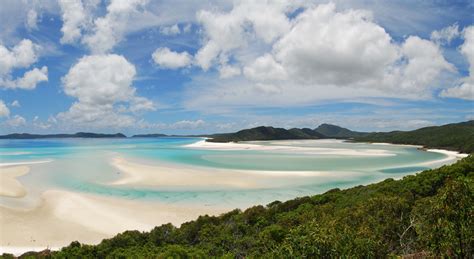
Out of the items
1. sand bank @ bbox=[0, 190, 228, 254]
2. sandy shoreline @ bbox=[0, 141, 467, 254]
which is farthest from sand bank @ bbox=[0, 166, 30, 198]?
sand bank @ bbox=[0, 190, 228, 254]

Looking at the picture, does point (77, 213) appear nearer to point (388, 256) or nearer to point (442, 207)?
point (388, 256)

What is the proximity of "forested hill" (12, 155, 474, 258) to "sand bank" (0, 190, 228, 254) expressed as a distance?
4.82 meters

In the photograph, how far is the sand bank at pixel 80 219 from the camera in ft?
62.8

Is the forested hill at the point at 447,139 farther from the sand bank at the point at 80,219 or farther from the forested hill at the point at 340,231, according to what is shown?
the sand bank at the point at 80,219

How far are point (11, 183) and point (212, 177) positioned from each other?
21.8m

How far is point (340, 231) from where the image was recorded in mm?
8188

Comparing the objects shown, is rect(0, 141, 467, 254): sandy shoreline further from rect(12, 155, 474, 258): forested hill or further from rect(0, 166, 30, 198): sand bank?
rect(12, 155, 474, 258): forested hill

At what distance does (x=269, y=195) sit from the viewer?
2936 cm

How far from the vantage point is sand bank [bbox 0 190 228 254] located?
19.2 m

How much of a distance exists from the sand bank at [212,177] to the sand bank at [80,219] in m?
8.22

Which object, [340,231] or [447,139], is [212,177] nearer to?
[340,231]

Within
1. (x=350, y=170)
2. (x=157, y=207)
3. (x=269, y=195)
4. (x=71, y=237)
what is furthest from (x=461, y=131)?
(x=71, y=237)

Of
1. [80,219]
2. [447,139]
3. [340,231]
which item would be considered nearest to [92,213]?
[80,219]

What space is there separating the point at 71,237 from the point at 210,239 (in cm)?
963
